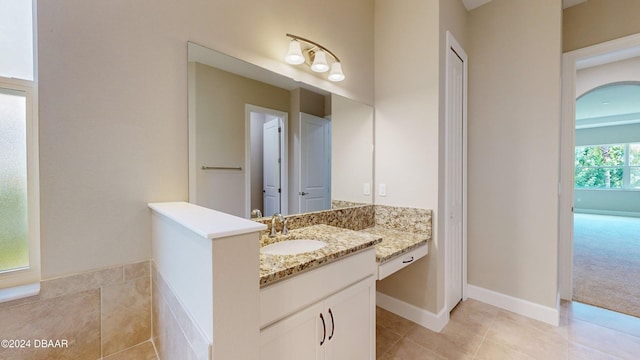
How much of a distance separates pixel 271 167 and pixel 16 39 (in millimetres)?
1239

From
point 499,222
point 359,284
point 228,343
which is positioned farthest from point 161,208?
point 499,222

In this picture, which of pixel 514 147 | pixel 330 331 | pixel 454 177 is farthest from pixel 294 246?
pixel 514 147

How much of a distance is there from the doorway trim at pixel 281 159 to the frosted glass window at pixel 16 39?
91 centimetres

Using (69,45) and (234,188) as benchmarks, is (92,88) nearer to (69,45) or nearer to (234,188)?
(69,45)

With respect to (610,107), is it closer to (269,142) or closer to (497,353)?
(497,353)

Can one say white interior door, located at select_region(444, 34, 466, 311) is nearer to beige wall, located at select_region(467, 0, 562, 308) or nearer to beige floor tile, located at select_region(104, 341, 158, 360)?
beige wall, located at select_region(467, 0, 562, 308)

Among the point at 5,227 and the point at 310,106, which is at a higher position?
the point at 310,106

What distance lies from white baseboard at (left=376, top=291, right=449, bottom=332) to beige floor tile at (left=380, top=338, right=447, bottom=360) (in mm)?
257

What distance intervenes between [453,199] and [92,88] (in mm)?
2547

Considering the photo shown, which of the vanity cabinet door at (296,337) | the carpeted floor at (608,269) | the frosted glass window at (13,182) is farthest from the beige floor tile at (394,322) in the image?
the frosted glass window at (13,182)

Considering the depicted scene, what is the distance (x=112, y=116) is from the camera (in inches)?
43.1

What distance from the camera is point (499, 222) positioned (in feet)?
8.16

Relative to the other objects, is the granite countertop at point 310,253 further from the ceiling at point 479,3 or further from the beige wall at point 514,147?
→ the ceiling at point 479,3

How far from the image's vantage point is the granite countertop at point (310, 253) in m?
0.99
